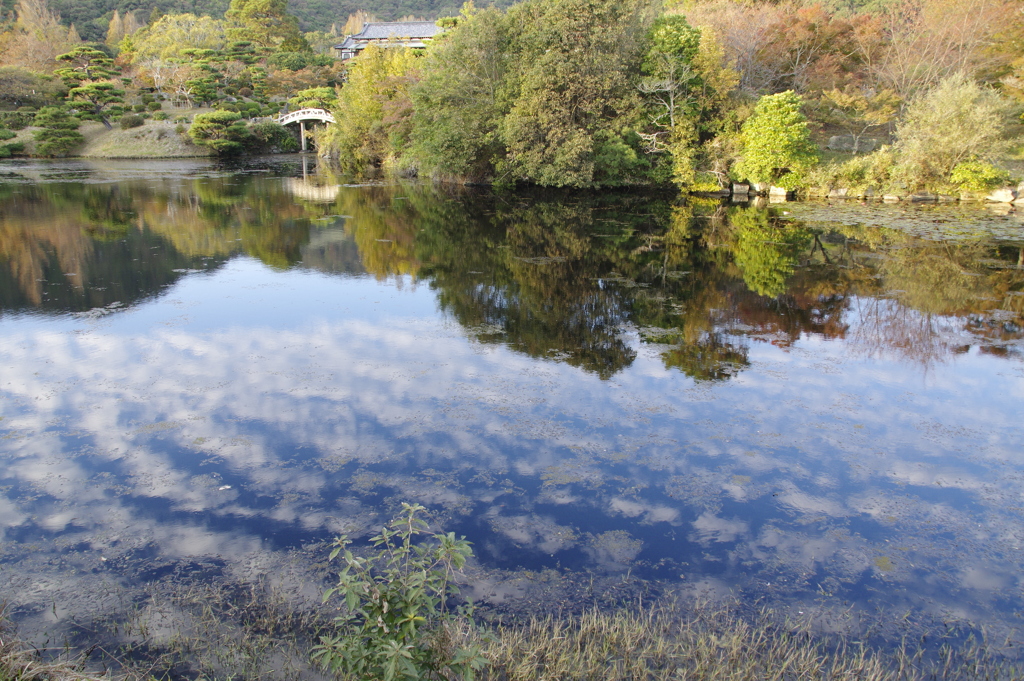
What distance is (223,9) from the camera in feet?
215

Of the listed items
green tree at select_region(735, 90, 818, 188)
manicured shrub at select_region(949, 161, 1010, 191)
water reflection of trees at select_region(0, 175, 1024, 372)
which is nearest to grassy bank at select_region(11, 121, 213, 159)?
water reflection of trees at select_region(0, 175, 1024, 372)

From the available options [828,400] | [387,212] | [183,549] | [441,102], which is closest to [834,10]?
[441,102]

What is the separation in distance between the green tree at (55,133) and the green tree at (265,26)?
1998 centimetres

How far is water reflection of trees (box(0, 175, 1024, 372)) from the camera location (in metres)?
8.27

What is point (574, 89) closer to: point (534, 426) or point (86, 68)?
point (534, 426)

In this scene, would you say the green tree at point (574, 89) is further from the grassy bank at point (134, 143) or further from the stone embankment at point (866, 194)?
the grassy bank at point (134, 143)

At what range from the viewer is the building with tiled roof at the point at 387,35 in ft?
188

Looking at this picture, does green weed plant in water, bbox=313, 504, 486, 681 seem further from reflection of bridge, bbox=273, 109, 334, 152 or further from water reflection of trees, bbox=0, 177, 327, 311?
reflection of bridge, bbox=273, 109, 334, 152

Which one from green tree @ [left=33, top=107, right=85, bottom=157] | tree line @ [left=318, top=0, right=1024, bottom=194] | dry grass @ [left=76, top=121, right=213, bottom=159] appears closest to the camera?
tree line @ [left=318, top=0, right=1024, bottom=194]

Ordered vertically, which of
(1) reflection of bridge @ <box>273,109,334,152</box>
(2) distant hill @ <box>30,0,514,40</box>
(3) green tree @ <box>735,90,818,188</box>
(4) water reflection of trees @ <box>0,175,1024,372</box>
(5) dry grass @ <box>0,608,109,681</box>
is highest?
(2) distant hill @ <box>30,0,514,40</box>

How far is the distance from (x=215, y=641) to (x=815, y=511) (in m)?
4.07

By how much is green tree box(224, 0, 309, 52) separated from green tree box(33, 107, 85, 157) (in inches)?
787

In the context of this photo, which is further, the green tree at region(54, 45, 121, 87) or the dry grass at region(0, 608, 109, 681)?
the green tree at region(54, 45, 121, 87)

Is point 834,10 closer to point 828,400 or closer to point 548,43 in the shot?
point 548,43
